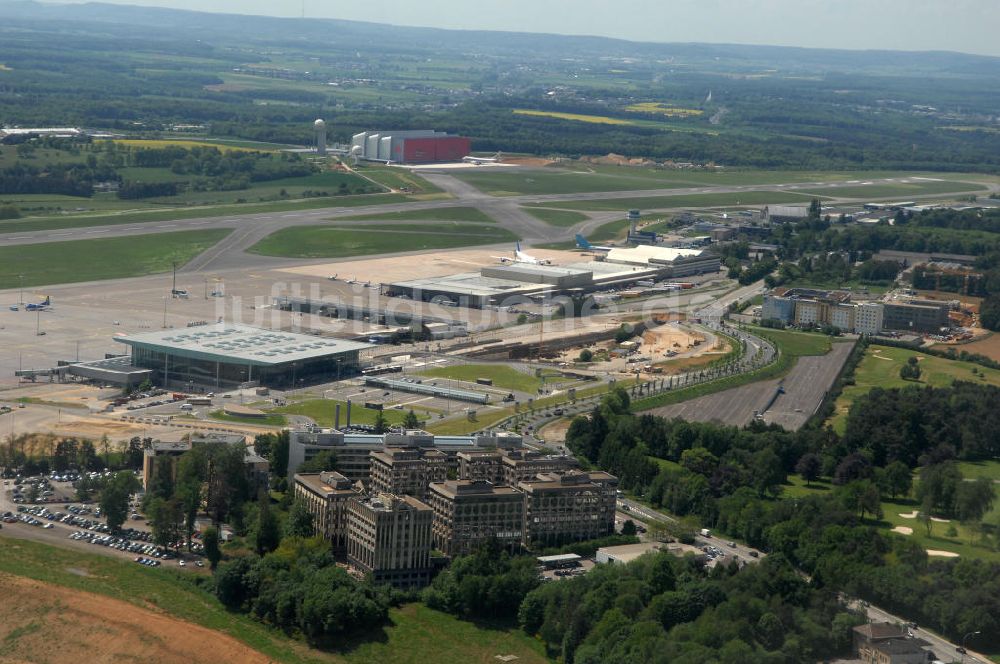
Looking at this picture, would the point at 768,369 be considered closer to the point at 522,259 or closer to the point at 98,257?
the point at 522,259

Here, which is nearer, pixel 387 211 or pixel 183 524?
pixel 183 524

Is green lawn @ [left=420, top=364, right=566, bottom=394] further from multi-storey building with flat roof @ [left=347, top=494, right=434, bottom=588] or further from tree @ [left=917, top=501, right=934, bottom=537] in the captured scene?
multi-storey building with flat roof @ [left=347, top=494, right=434, bottom=588]

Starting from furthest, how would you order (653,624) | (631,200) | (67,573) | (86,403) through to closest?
(631,200) < (86,403) < (67,573) < (653,624)

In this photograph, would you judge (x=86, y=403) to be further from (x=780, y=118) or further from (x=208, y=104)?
(x=780, y=118)

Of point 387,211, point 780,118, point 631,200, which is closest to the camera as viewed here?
point 387,211

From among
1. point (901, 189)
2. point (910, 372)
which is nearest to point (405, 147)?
point (901, 189)

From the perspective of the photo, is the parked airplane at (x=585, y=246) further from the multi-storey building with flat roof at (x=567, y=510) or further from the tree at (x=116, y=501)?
the tree at (x=116, y=501)

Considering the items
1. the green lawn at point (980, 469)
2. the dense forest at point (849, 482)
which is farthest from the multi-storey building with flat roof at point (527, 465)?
the green lawn at point (980, 469)

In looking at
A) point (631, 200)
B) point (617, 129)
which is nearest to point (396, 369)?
point (631, 200)
